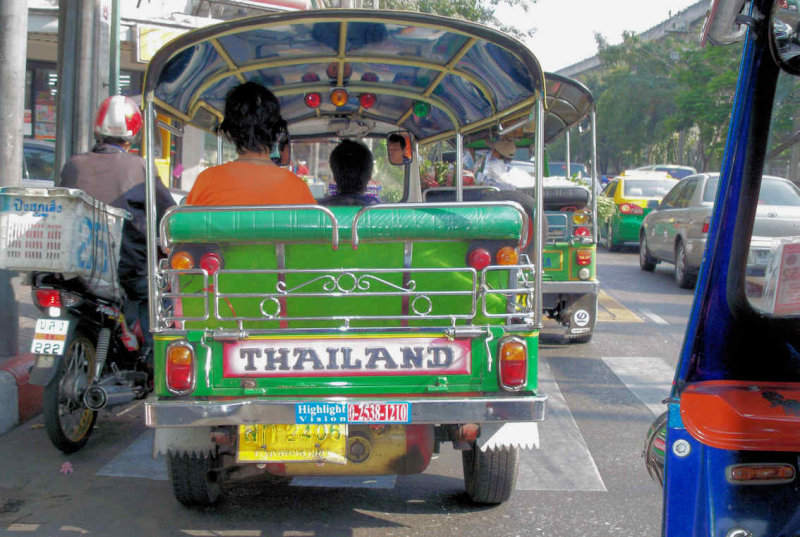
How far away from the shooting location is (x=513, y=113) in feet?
16.6

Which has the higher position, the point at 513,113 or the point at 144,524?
the point at 513,113

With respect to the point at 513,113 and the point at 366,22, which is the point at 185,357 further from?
the point at 513,113

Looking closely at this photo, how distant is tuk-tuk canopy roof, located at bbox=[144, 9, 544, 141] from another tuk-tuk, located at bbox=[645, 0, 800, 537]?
165 centimetres

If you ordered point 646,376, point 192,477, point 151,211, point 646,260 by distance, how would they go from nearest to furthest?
point 151,211, point 192,477, point 646,376, point 646,260

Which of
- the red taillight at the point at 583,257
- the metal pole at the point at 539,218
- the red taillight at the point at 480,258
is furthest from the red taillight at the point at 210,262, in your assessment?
the red taillight at the point at 583,257

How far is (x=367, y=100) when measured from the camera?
587 cm

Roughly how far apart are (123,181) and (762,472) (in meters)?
4.10

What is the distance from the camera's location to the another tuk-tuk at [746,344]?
2.21 meters

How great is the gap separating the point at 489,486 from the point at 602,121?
53701 mm

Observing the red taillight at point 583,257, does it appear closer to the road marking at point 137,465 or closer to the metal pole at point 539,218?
the metal pole at point 539,218

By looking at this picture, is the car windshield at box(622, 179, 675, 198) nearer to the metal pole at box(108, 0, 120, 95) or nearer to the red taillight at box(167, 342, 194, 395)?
the metal pole at box(108, 0, 120, 95)

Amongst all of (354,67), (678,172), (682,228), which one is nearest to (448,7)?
(678,172)

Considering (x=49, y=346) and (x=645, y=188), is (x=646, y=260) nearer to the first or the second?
(x=645, y=188)

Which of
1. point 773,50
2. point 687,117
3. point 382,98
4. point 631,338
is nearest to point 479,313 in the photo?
point 773,50
